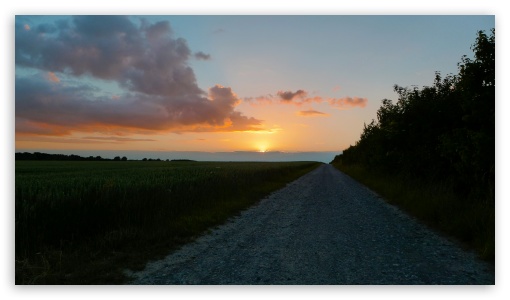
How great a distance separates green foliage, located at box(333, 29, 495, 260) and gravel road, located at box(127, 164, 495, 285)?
1947mm

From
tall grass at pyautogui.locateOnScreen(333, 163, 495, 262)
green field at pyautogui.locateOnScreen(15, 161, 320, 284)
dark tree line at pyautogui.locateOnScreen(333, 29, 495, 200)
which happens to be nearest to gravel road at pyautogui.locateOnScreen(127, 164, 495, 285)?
tall grass at pyautogui.locateOnScreen(333, 163, 495, 262)

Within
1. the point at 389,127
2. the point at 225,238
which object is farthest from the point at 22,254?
the point at 389,127

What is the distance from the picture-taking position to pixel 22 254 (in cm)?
745

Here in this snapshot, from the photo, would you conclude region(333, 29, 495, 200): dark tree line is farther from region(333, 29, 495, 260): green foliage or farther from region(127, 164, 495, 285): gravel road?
region(127, 164, 495, 285): gravel road

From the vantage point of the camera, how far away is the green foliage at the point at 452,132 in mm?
9547

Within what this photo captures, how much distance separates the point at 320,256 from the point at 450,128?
12094 millimetres

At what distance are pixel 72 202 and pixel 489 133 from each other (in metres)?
11.2

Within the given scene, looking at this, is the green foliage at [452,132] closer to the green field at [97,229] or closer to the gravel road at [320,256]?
the gravel road at [320,256]

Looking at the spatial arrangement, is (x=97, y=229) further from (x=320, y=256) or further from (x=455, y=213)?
(x=455, y=213)

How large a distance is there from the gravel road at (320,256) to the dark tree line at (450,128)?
2623mm

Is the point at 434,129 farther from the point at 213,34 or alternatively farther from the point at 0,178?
the point at 0,178

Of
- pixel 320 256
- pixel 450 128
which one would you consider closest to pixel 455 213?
pixel 320 256

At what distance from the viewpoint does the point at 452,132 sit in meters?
A: 15.1

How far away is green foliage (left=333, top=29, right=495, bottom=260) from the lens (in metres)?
9.55
